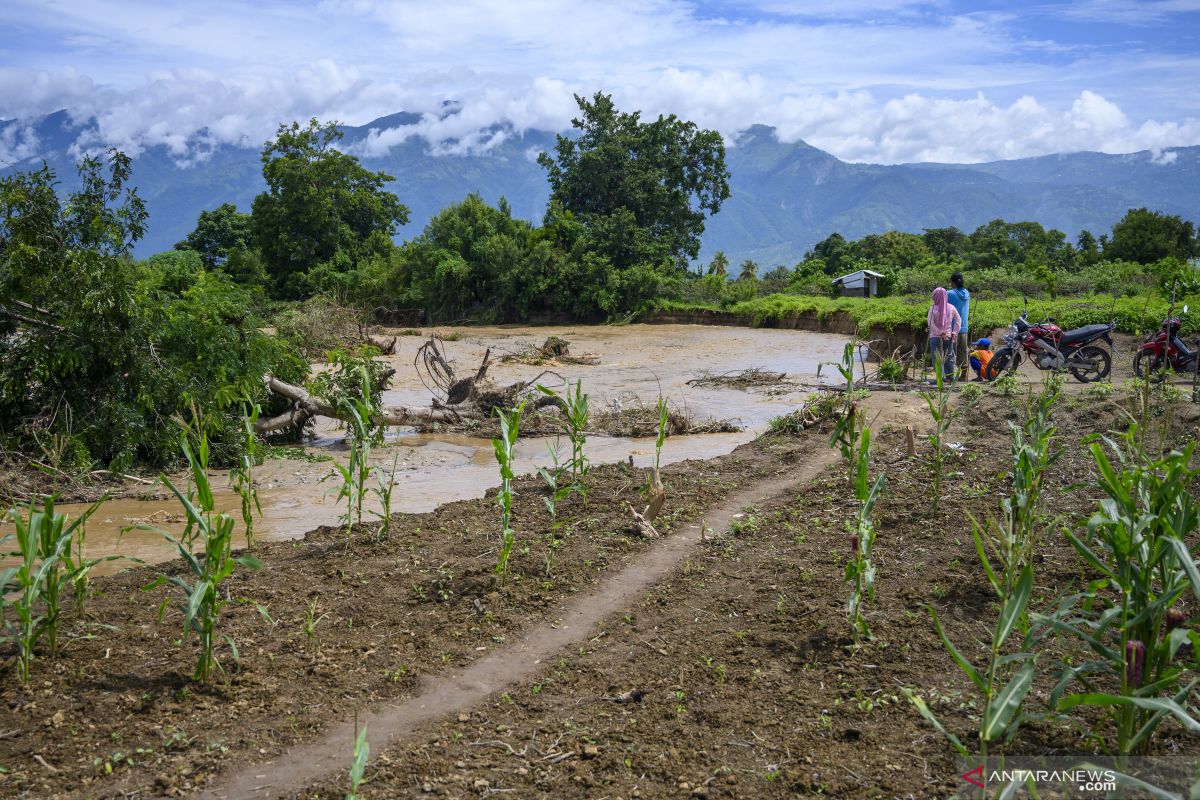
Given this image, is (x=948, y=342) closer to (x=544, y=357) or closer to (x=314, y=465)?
(x=314, y=465)

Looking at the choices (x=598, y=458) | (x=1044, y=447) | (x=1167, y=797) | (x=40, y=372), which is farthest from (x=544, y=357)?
(x=1167, y=797)

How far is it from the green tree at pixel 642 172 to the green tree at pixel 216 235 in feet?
60.8

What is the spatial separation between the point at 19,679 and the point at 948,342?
14.0 meters

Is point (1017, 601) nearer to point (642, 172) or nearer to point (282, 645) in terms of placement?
point (282, 645)

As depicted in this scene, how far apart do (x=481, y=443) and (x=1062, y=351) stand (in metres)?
9.05

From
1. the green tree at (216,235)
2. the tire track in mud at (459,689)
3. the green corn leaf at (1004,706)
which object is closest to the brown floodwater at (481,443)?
the tire track in mud at (459,689)

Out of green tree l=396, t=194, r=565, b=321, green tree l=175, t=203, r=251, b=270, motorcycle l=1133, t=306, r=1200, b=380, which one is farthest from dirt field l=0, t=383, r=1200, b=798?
green tree l=175, t=203, r=251, b=270

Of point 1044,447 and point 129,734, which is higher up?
point 1044,447

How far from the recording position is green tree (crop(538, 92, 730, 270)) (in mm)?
44375

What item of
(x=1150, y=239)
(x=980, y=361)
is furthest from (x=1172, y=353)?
(x=1150, y=239)

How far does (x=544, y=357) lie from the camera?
24.5 m

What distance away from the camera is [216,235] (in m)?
53.3

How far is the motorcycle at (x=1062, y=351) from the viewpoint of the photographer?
14367 mm

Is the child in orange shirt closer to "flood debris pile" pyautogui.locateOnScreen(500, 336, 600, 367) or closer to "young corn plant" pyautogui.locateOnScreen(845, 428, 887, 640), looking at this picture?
"young corn plant" pyautogui.locateOnScreen(845, 428, 887, 640)
